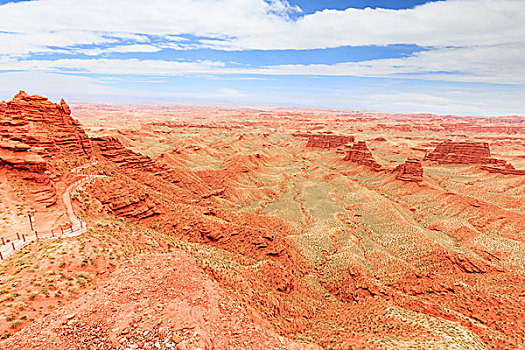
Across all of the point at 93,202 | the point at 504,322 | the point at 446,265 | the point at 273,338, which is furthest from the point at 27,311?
the point at 446,265

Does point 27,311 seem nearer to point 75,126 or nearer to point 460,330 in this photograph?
point 460,330

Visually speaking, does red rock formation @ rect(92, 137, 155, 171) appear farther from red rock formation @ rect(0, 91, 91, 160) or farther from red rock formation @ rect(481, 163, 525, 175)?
red rock formation @ rect(481, 163, 525, 175)

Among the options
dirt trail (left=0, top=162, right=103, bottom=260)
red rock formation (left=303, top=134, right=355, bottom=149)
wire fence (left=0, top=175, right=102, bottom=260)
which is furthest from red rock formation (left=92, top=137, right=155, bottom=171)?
red rock formation (left=303, top=134, right=355, bottom=149)

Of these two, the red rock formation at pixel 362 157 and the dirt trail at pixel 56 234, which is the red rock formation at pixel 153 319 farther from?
the red rock formation at pixel 362 157

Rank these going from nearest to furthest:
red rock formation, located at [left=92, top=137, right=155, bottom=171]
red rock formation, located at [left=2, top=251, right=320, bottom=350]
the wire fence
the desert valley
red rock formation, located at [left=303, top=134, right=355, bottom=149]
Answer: red rock formation, located at [left=2, top=251, right=320, bottom=350], the desert valley, the wire fence, red rock formation, located at [left=92, top=137, right=155, bottom=171], red rock formation, located at [left=303, top=134, right=355, bottom=149]

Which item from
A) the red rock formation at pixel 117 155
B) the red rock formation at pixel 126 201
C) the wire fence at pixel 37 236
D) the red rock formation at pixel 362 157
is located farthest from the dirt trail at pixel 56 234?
the red rock formation at pixel 362 157

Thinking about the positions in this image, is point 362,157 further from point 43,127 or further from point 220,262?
point 43,127
